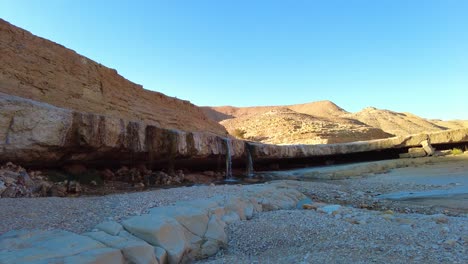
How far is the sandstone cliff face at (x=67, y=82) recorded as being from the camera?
10281mm

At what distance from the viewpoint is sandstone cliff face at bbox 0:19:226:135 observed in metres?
10.3

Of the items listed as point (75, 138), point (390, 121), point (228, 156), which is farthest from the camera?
point (390, 121)

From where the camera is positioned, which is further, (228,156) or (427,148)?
(427,148)

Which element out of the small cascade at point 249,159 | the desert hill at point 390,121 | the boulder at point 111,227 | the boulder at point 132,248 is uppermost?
the desert hill at point 390,121

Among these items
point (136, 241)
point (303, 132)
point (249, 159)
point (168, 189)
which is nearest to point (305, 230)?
point (136, 241)

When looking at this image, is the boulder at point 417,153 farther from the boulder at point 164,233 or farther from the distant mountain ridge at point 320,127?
the boulder at point 164,233

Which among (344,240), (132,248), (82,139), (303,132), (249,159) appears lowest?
(344,240)

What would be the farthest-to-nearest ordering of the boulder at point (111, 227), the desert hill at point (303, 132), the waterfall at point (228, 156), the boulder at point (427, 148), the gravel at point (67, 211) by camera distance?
the desert hill at point (303, 132)
the boulder at point (427, 148)
the waterfall at point (228, 156)
the gravel at point (67, 211)
the boulder at point (111, 227)

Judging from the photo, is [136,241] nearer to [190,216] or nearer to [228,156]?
[190,216]

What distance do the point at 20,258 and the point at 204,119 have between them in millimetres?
17014

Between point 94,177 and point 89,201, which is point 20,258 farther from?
point 94,177

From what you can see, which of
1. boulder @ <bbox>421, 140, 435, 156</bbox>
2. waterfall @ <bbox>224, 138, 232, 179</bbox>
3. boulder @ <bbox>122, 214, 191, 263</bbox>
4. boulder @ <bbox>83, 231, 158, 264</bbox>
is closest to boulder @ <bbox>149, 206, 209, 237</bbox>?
boulder @ <bbox>122, 214, 191, 263</bbox>

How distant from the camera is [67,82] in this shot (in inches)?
460

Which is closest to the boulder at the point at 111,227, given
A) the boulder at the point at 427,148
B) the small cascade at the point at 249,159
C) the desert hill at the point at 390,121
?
the small cascade at the point at 249,159
